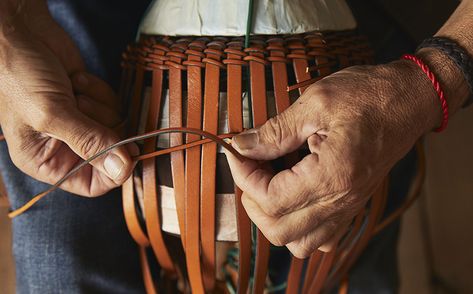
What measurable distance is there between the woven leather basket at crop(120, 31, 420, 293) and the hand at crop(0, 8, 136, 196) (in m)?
0.05

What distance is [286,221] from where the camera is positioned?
563 millimetres

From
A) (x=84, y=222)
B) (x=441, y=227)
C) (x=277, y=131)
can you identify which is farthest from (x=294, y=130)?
(x=441, y=227)

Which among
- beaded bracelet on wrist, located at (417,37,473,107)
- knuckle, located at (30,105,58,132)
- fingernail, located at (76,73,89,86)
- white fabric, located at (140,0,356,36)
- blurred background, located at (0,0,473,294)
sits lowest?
blurred background, located at (0,0,473,294)

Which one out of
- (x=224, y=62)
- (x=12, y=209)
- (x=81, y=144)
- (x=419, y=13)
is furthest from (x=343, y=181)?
(x=12, y=209)

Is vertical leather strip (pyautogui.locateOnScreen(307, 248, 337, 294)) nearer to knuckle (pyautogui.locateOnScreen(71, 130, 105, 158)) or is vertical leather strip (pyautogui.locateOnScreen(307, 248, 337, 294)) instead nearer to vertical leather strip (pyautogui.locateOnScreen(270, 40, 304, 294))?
vertical leather strip (pyautogui.locateOnScreen(270, 40, 304, 294))

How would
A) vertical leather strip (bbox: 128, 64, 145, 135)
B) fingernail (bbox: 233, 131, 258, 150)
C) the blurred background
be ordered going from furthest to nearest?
1. the blurred background
2. vertical leather strip (bbox: 128, 64, 145, 135)
3. fingernail (bbox: 233, 131, 258, 150)

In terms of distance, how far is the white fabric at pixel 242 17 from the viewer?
584 millimetres

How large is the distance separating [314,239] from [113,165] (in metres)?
0.26

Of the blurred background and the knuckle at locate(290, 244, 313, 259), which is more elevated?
the knuckle at locate(290, 244, 313, 259)

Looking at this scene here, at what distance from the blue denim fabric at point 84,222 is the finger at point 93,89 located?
162 millimetres

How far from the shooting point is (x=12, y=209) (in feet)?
2.74

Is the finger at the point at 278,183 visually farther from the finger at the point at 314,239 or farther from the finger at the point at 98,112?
the finger at the point at 98,112

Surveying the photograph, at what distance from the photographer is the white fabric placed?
1.92 ft

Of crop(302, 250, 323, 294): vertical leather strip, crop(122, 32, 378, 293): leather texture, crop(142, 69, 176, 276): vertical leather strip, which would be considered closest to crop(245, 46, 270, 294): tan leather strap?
crop(122, 32, 378, 293): leather texture
